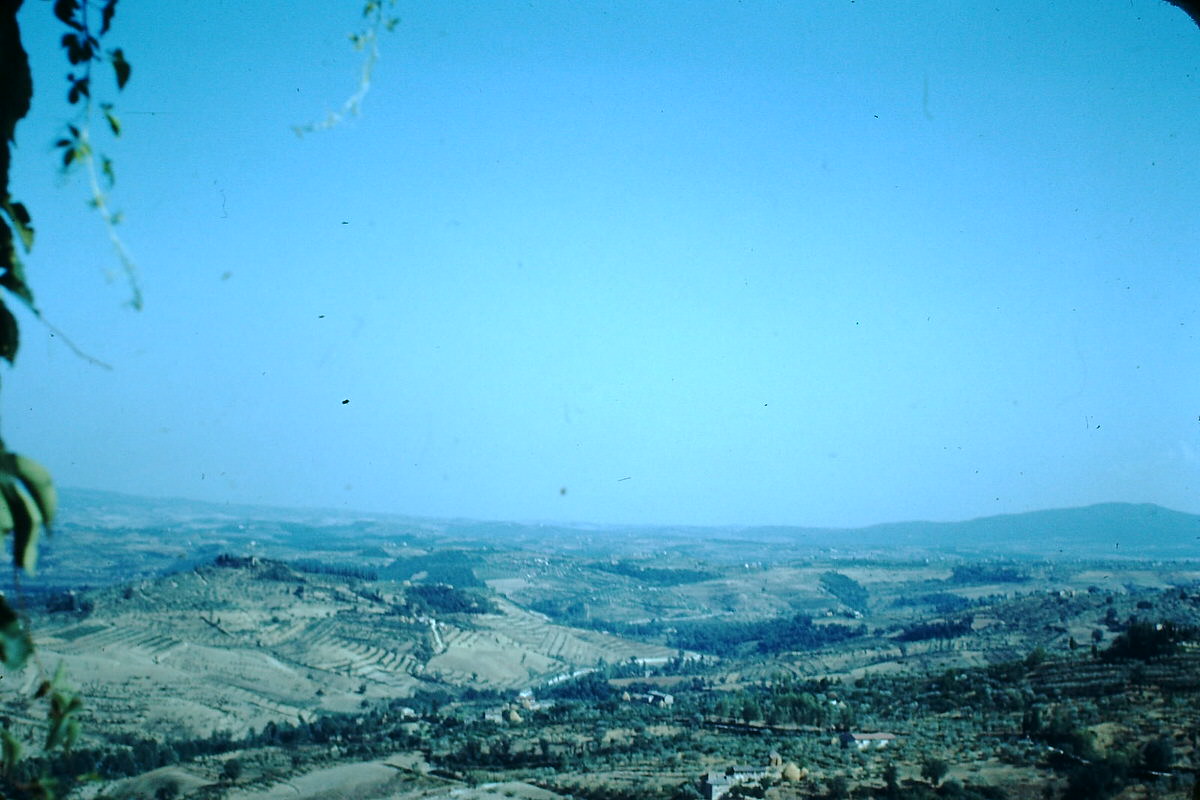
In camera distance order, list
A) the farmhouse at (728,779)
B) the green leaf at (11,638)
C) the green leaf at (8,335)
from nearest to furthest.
→ the green leaf at (11,638) < the green leaf at (8,335) < the farmhouse at (728,779)

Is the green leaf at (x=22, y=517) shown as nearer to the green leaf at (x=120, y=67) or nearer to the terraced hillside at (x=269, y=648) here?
the green leaf at (x=120, y=67)

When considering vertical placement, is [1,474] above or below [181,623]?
above

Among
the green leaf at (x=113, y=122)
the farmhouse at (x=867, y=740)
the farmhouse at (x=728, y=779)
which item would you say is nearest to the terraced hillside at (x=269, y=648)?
the farmhouse at (x=728, y=779)

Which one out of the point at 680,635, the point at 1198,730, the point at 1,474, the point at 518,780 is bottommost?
the point at 680,635

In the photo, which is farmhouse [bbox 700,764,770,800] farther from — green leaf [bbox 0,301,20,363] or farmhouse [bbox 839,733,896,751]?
green leaf [bbox 0,301,20,363]

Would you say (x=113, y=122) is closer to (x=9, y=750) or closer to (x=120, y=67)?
(x=120, y=67)

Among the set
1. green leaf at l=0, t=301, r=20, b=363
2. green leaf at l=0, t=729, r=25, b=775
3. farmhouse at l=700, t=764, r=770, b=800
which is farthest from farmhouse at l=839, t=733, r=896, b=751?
green leaf at l=0, t=301, r=20, b=363

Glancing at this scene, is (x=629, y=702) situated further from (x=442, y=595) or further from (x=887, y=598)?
(x=887, y=598)

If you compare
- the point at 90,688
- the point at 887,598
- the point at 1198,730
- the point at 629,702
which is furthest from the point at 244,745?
the point at 887,598
